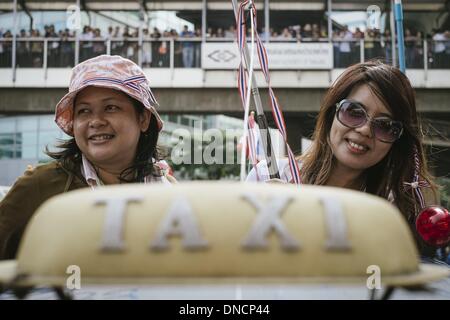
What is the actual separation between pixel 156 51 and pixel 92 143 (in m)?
11.9

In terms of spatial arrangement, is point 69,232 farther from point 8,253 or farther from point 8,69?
point 8,69

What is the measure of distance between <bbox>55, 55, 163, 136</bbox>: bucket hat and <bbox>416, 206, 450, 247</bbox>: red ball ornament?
3.41 ft

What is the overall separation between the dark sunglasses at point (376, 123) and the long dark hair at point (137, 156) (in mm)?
759

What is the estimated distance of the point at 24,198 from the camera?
146 cm

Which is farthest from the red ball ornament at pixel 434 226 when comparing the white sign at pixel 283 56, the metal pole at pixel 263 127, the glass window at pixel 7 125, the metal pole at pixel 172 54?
the glass window at pixel 7 125

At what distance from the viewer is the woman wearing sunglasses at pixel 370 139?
160 centimetres

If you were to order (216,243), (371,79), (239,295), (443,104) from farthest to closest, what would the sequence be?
(443,104) → (371,79) → (239,295) → (216,243)

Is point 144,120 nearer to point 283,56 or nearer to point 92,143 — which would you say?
point 92,143

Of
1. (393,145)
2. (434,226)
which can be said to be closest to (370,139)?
(393,145)

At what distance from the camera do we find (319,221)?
0.56 meters

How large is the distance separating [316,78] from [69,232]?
508 inches

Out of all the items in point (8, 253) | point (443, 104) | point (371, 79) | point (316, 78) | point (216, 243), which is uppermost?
point (316, 78)

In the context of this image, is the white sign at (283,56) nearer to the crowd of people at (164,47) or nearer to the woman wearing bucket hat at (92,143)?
the crowd of people at (164,47)
